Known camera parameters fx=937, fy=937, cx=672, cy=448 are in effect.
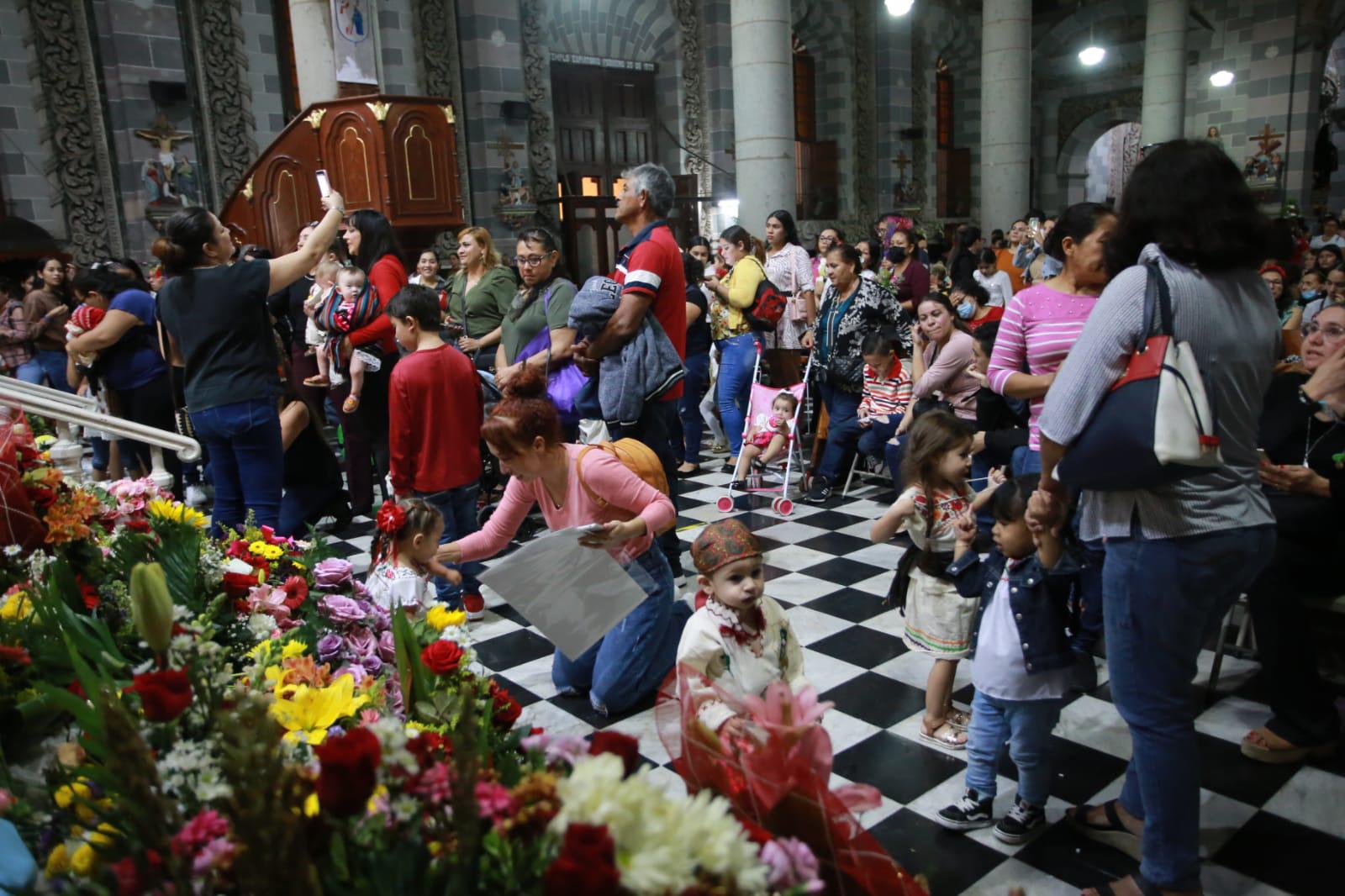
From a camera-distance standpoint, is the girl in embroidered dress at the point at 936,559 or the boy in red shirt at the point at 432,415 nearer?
the girl in embroidered dress at the point at 936,559

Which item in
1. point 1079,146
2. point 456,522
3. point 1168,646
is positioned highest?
point 1079,146

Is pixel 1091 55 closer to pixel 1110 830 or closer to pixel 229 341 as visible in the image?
pixel 229 341

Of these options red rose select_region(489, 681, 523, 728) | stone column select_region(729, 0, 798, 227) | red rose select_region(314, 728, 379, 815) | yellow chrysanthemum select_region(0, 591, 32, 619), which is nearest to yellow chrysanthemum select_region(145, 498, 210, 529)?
yellow chrysanthemum select_region(0, 591, 32, 619)

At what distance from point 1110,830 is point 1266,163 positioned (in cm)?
1908

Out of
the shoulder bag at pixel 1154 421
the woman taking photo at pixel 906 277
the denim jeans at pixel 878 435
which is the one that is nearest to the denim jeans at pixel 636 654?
the shoulder bag at pixel 1154 421

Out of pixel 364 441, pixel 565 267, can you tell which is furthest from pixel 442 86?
pixel 364 441

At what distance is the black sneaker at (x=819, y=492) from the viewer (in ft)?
20.7

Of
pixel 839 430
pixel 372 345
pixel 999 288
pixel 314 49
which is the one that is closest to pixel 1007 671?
pixel 839 430

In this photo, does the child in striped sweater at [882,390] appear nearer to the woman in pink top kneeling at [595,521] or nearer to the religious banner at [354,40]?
the woman in pink top kneeling at [595,521]

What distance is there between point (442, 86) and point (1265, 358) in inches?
487

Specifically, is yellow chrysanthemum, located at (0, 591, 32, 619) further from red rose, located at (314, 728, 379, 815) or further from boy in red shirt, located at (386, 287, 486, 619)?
boy in red shirt, located at (386, 287, 486, 619)

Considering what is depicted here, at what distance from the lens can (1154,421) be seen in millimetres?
1939

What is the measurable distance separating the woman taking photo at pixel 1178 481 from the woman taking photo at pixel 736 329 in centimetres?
468

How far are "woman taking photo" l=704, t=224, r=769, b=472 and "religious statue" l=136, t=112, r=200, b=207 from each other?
272 inches
